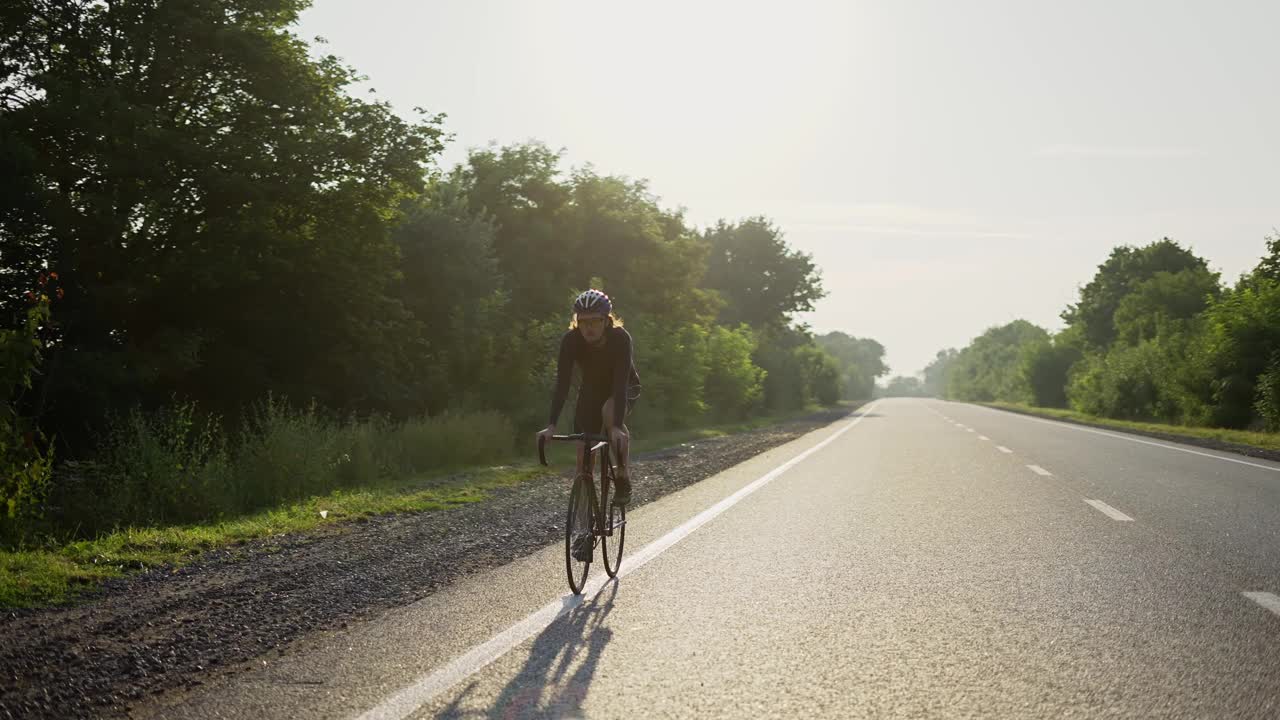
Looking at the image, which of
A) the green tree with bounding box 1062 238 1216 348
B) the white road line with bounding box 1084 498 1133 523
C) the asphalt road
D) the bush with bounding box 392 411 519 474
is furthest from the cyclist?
the green tree with bounding box 1062 238 1216 348

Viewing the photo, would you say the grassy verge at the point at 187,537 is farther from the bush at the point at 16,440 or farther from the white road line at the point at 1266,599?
the white road line at the point at 1266,599

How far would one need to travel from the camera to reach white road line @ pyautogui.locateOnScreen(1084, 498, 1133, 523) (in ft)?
30.4

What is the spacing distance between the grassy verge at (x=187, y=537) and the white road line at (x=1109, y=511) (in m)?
7.20

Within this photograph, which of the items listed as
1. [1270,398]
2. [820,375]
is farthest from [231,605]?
[820,375]

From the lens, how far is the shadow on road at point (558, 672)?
3814 mm

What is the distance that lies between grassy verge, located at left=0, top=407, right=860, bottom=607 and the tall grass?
1.87 feet

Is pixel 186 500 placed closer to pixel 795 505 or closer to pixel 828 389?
pixel 795 505

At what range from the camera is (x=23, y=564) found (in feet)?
21.5

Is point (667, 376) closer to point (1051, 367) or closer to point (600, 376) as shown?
point (600, 376)

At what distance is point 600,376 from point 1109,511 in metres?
6.42

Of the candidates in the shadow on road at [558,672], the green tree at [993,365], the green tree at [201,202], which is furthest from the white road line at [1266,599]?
the green tree at [993,365]

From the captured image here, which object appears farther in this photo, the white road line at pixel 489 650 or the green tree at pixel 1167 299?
the green tree at pixel 1167 299

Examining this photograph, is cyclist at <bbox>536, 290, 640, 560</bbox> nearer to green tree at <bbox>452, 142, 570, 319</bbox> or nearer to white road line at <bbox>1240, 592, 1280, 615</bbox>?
white road line at <bbox>1240, 592, 1280, 615</bbox>

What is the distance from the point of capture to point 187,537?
8.11 m
